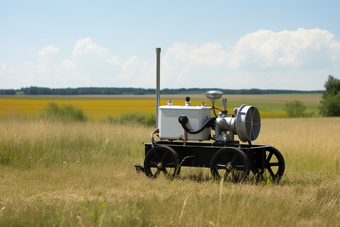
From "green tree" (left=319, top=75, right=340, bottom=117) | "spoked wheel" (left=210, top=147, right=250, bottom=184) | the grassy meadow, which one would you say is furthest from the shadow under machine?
"green tree" (left=319, top=75, right=340, bottom=117)

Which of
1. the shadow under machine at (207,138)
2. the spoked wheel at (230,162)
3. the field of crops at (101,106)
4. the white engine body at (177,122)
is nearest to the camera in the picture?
the spoked wheel at (230,162)

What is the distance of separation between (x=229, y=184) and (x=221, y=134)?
848 mm

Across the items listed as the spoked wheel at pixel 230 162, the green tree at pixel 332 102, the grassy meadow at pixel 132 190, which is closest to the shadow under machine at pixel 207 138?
the spoked wheel at pixel 230 162

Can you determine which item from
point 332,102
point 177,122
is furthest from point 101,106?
point 177,122

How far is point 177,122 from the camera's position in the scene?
6.04 meters

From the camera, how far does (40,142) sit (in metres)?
8.52

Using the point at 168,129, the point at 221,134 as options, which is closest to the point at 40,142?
the point at 168,129

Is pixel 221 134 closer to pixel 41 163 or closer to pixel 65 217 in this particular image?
pixel 65 217

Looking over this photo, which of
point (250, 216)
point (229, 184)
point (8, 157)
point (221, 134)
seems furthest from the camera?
point (8, 157)

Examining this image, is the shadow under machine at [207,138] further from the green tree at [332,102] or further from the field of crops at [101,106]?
the green tree at [332,102]

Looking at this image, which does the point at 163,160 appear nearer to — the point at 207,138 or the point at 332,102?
the point at 207,138

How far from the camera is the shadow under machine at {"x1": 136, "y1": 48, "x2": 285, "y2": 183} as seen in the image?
18.3 feet

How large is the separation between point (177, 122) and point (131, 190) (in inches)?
54.9

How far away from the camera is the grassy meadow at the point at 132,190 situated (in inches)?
154
